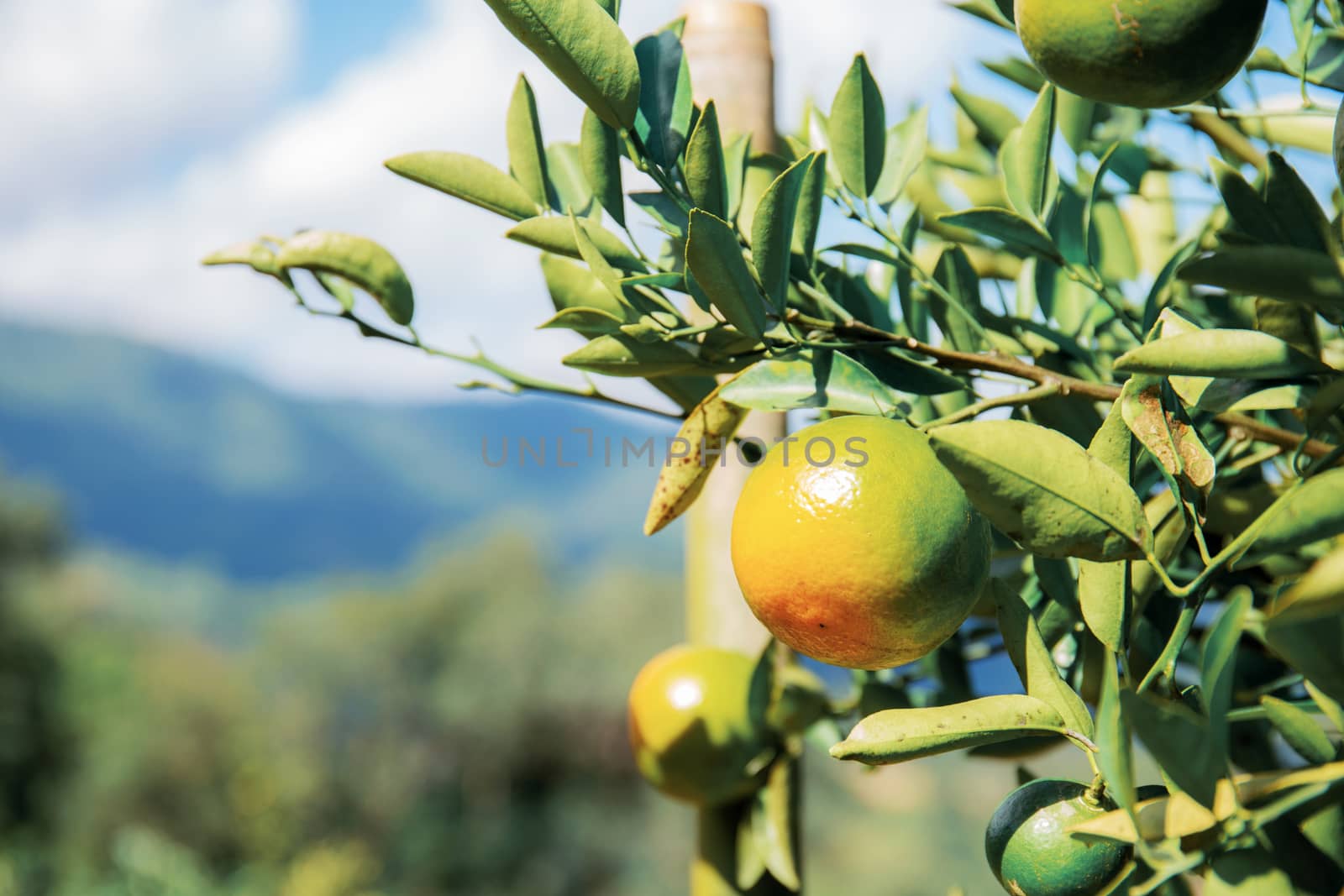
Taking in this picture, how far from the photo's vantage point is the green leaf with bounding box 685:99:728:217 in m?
0.32

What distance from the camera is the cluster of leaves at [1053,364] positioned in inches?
9.4

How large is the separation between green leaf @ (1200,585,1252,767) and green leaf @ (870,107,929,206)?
0.27 meters

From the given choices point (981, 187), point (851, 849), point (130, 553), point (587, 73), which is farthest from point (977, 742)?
point (130, 553)

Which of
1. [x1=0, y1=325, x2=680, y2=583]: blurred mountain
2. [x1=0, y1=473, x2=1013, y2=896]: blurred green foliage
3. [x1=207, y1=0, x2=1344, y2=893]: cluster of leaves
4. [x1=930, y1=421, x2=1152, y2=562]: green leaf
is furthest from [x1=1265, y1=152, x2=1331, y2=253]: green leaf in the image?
[x1=0, y1=325, x2=680, y2=583]: blurred mountain

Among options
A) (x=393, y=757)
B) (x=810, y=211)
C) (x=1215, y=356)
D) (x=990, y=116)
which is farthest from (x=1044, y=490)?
(x=393, y=757)

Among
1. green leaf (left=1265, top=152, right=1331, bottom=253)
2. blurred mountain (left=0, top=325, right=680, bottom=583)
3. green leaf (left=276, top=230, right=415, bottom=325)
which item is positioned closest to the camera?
green leaf (left=1265, top=152, right=1331, bottom=253)

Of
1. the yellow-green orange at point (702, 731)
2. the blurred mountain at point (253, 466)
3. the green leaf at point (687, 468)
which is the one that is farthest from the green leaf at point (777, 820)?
the blurred mountain at point (253, 466)

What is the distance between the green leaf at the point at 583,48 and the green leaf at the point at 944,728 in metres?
0.20

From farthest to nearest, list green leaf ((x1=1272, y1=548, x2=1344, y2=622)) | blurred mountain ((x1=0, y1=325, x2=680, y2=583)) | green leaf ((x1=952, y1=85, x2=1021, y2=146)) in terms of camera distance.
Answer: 1. blurred mountain ((x1=0, y1=325, x2=680, y2=583))
2. green leaf ((x1=952, y1=85, x2=1021, y2=146))
3. green leaf ((x1=1272, y1=548, x2=1344, y2=622))

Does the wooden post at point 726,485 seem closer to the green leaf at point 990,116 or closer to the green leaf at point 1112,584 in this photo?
the green leaf at point 990,116

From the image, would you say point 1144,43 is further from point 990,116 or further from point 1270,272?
point 990,116

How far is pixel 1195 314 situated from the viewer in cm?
46

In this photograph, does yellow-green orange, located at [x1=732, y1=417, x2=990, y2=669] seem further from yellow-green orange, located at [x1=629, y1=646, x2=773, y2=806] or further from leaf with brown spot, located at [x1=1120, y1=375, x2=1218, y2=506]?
yellow-green orange, located at [x1=629, y1=646, x2=773, y2=806]

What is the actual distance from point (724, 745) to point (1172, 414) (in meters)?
0.34
